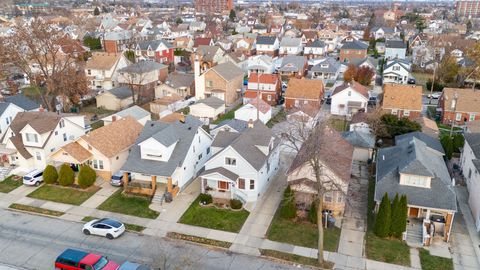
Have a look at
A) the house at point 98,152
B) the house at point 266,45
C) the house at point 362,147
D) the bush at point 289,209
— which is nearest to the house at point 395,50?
the house at point 266,45

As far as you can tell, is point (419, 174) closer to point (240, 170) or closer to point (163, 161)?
point (240, 170)

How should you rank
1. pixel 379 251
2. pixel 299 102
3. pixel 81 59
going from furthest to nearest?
pixel 81 59 → pixel 299 102 → pixel 379 251

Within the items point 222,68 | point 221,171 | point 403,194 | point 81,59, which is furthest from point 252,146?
point 81,59

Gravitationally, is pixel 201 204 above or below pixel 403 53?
below

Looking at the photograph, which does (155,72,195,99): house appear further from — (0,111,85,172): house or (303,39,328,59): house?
(303,39,328,59): house

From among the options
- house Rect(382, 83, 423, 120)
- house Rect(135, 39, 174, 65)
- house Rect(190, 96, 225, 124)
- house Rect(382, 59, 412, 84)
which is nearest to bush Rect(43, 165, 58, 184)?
house Rect(190, 96, 225, 124)

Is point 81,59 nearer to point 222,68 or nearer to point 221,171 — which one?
point 222,68
